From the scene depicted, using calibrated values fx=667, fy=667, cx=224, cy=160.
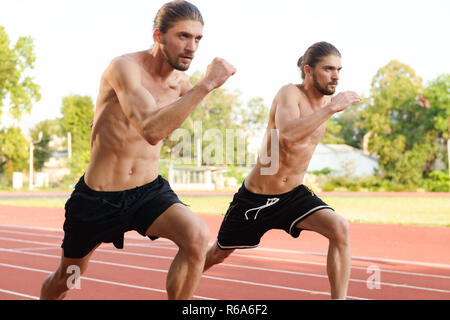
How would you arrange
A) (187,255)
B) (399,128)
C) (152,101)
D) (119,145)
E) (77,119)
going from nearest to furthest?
(152,101) → (187,255) → (119,145) → (399,128) → (77,119)

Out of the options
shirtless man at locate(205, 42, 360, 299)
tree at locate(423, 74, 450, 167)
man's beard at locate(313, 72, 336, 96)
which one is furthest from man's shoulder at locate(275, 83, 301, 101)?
tree at locate(423, 74, 450, 167)

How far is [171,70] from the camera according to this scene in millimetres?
3543

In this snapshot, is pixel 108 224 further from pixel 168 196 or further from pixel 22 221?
pixel 22 221

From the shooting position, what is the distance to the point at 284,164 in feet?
15.2

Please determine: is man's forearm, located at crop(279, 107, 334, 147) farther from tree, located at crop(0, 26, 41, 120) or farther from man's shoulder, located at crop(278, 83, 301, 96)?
tree, located at crop(0, 26, 41, 120)

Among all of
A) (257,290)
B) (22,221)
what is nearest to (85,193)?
(257,290)

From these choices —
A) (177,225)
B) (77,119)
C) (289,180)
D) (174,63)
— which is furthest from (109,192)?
(77,119)

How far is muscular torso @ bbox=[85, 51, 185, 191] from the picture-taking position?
3482 mm

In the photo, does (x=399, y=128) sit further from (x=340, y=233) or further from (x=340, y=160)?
(x=340, y=233)

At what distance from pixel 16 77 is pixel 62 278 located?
39960mm

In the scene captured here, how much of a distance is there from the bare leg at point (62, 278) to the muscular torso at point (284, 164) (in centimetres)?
146

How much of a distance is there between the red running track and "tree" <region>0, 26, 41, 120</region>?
30.9 meters

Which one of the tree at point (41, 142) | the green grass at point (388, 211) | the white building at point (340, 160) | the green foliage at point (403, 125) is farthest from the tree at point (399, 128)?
the tree at point (41, 142)

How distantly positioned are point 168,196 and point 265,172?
1.32 meters
